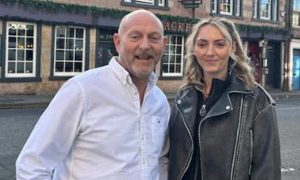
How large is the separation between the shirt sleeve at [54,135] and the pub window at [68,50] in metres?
17.4

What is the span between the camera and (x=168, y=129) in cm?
282

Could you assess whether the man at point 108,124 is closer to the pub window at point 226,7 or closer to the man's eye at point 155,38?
the man's eye at point 155,38

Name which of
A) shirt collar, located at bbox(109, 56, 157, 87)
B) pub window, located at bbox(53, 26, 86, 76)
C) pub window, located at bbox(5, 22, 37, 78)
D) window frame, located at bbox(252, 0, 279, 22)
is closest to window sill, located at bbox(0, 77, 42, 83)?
pub window, located at bbox(5, 22, 37, 78)

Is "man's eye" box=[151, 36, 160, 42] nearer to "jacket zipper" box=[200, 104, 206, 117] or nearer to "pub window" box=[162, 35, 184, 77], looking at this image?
"jacket zipper" box=[200, 104, 206, 117]

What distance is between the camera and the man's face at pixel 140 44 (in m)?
2.53

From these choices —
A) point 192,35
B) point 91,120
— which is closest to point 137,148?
point 91,120

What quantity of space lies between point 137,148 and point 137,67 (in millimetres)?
409

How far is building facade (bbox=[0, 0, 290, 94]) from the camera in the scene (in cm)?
1839

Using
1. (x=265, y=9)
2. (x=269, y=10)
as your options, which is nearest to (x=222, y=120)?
(x=265, y=9)

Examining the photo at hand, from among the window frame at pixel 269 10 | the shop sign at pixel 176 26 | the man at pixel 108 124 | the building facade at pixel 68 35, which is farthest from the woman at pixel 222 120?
the window frame at pixel 269 10

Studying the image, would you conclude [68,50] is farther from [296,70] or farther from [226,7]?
[296,70]

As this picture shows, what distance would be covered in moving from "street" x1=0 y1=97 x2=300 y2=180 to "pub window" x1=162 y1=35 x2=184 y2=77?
26.4ft

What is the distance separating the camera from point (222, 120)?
8.74 ft

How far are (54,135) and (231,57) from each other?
3.64 feet
